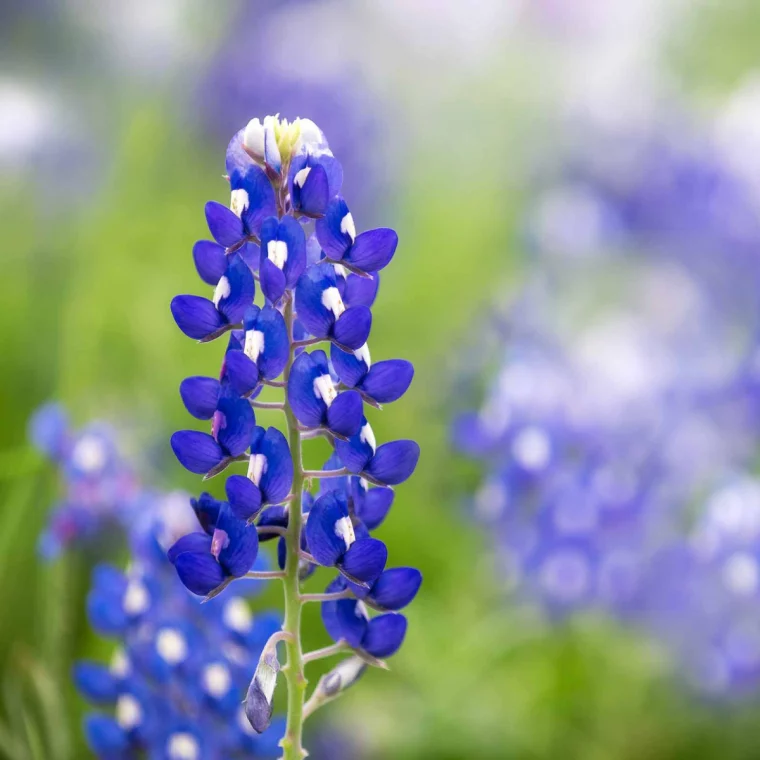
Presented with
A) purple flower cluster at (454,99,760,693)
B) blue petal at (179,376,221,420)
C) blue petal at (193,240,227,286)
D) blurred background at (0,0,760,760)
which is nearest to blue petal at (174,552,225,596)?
blue petal at (179,376,221,420)

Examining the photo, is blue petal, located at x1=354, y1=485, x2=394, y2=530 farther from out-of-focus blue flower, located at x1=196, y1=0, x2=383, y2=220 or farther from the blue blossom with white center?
out-of-focus blue flower, located at x1=196, y1=0, x2=383, y2=220

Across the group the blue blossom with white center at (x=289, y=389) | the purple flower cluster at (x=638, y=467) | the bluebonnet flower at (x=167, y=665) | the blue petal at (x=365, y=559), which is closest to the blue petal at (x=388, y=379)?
the blue blossom with white center at (x=289, y=389)

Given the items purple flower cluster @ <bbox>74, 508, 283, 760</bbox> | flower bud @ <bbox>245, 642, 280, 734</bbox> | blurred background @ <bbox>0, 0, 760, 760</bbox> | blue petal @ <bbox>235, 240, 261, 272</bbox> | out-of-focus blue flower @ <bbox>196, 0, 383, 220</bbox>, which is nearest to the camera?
flower bud @ <bbox>245, 642, 280, 734</bbox>

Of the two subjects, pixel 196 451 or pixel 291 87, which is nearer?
pixel 196 451

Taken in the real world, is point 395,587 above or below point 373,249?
below

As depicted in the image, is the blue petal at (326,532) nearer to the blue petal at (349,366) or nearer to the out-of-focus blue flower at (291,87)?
the blue petal at (349,366)

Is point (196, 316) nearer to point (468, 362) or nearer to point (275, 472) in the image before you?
point (275, 472)

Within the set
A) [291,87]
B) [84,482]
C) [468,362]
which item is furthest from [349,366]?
[291,87]

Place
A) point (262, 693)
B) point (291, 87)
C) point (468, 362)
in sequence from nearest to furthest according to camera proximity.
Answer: point (262, 693) < point (468, 362) < point (291, 87)
